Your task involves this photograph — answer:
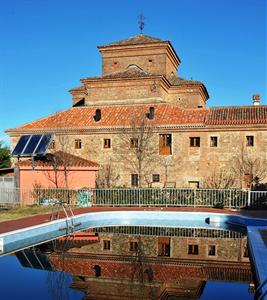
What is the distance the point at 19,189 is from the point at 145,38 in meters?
21.6

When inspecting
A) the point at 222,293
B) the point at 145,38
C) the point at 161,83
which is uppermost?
the point at 145,38

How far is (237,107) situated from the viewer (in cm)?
3216

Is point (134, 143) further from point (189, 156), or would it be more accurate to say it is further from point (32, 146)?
point (32, 146)

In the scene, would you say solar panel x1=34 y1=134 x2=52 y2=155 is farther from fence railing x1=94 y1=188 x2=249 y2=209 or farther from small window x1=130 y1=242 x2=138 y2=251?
small window x1=130 y1=242 x2=138 y2=251

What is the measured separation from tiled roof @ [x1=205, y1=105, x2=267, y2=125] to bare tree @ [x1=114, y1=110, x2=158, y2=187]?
165 inches

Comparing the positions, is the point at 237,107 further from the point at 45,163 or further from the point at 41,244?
the point at 41,244

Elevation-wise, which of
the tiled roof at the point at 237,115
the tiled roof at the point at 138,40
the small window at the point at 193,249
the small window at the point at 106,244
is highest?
the tiled roof at the point at 138,40

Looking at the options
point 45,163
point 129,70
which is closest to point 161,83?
point 129,70

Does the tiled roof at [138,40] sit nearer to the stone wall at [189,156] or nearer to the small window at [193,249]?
the stone wall at [189,156]

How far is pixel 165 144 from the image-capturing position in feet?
101

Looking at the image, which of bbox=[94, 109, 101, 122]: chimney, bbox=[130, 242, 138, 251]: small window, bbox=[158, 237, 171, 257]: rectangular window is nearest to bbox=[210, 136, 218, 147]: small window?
bbox=[94, 109, 101, 122]: chimney

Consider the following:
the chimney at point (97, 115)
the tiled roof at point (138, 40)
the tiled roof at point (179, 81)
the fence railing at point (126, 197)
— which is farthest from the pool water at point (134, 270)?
the tiled roof at point (138, 40)

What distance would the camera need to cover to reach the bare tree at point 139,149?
101ft

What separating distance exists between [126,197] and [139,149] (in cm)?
643
